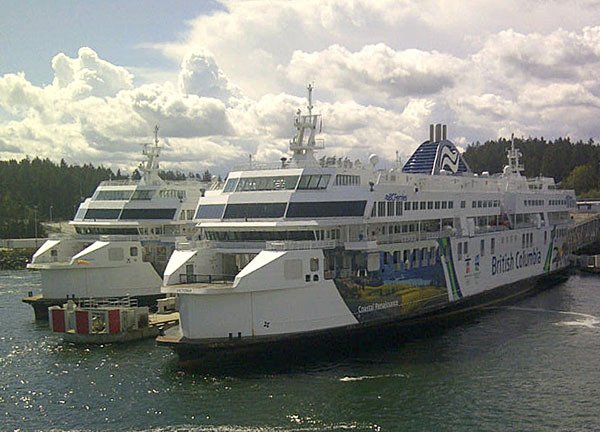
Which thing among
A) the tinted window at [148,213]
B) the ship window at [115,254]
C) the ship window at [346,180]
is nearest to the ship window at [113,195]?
the tinted window at [148,213]

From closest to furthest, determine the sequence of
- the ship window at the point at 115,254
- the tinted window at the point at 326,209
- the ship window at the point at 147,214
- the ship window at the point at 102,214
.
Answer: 1. the tinted window at the point at 326,209
2. the ship window at the point at 115,254
3. the ship window at the point at 147,214
4. the ship window at the point at 102,214

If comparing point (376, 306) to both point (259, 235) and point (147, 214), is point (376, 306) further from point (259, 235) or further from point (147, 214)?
point (147, 214)

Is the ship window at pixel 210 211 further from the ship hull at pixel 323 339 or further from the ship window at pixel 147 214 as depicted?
the ship window at pixel 147 214

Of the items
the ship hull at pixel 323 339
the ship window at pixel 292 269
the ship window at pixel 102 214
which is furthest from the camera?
the ship window at pixel 102 214

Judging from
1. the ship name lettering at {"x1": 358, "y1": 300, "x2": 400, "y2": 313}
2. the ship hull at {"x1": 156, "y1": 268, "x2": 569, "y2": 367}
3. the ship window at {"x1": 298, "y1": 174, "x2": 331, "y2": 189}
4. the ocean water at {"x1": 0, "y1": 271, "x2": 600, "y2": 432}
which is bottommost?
the ocean water at {"x1": 0, "y1": 271, "x2": 600, "y2": 432}

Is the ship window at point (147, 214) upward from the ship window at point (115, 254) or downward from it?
upward

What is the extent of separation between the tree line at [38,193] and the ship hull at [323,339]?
2696 inches

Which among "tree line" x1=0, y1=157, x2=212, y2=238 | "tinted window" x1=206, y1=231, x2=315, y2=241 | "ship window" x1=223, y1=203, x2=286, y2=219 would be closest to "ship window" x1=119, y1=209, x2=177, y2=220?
"tinted window" x1=206, y1=231, x2=315, y2=241

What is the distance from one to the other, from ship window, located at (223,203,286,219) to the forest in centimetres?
6968

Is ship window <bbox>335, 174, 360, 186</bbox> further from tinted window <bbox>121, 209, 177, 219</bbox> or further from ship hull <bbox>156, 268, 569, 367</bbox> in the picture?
tinted window <bbox>121, 209, 177, 219</bbox>

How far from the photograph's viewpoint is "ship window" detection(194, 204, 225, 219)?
32612 mm

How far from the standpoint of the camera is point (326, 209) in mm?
30984

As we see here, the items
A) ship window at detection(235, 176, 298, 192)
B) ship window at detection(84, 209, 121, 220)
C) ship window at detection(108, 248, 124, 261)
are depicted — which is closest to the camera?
ship window at detection(235, 176, 298, 192)

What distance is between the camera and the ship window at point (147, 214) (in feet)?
153
